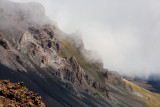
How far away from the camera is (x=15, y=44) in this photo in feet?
597

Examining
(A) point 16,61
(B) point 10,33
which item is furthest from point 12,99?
(B) point 10,33

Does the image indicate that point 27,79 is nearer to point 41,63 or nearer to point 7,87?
point 41,63

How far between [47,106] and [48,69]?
88460mm

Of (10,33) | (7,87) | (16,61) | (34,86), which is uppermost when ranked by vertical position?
(10,33)

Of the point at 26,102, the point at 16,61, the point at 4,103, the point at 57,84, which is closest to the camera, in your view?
the point at 4,103

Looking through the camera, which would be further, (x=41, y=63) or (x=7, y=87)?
(x=41, y=63)

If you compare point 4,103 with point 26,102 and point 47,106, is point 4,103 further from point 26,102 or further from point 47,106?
point 47,106

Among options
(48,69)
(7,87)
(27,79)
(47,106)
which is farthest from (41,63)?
(7,87)

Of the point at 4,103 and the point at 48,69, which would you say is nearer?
the point at 4,103

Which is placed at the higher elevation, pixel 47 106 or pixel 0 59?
pixel 0 59

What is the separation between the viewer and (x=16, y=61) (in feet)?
498

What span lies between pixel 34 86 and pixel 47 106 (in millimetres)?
30537

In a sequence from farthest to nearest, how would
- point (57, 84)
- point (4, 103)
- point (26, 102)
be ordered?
point (57, 84)
point (26, 102)
point (4, 103)

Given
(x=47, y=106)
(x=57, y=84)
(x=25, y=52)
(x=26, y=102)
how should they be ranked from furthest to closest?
(x=25, y=52) → (x=57, y=84) → (x=47, y=106) → (x=26, y=102)
